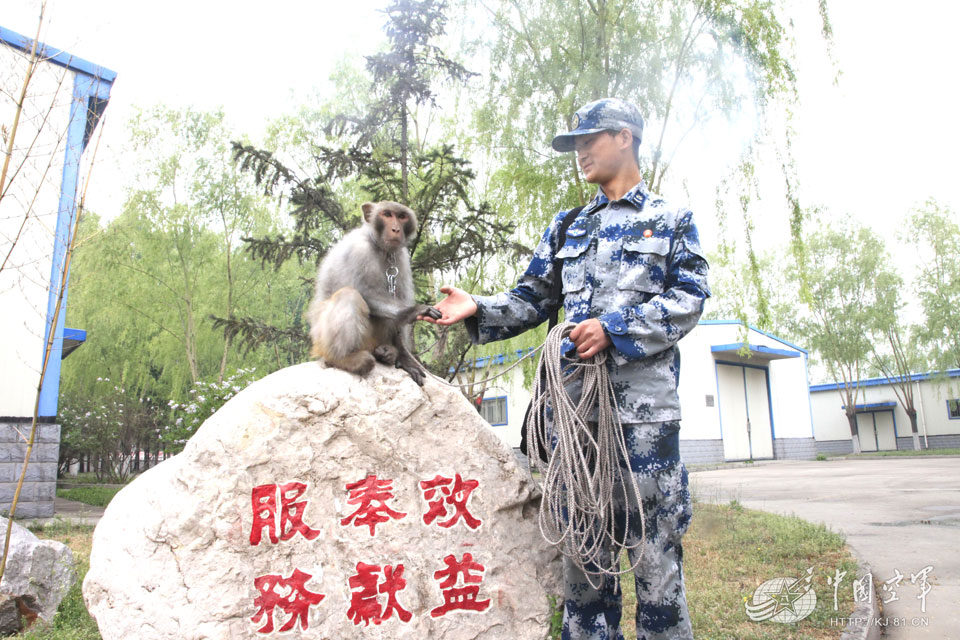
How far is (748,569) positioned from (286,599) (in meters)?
3.78

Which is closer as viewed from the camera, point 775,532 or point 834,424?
point 775,532

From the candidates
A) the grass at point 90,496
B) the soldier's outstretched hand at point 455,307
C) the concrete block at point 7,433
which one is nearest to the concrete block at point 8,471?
the concrete block at point 7,433

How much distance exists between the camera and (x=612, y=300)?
2664 millimetres

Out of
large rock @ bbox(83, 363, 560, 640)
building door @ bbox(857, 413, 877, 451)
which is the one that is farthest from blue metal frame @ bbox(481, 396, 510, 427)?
building door @ bbox(857, 413, 877, 451)

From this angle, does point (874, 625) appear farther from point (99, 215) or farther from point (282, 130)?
point (99, 215)

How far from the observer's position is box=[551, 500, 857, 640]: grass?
3.81m

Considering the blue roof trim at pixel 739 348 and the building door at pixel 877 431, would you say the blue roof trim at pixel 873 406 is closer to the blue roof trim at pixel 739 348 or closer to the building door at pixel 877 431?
the building door at pixel 877 431

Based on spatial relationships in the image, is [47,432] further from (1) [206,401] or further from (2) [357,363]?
(2) [357,363]

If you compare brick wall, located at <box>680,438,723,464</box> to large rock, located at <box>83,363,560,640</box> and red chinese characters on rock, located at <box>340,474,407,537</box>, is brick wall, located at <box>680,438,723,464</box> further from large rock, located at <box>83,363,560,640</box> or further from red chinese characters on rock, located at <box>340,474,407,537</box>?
red chinese characters on rock, located at <box>340,474,407,537</box>

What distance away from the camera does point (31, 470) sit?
8492mm

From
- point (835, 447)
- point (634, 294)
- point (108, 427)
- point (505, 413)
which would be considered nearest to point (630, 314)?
point (634, 294)

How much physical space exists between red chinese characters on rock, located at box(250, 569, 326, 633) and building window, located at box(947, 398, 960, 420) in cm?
3220

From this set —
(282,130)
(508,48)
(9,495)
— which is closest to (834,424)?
(282,130)

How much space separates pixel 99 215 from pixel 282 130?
5.78 m
